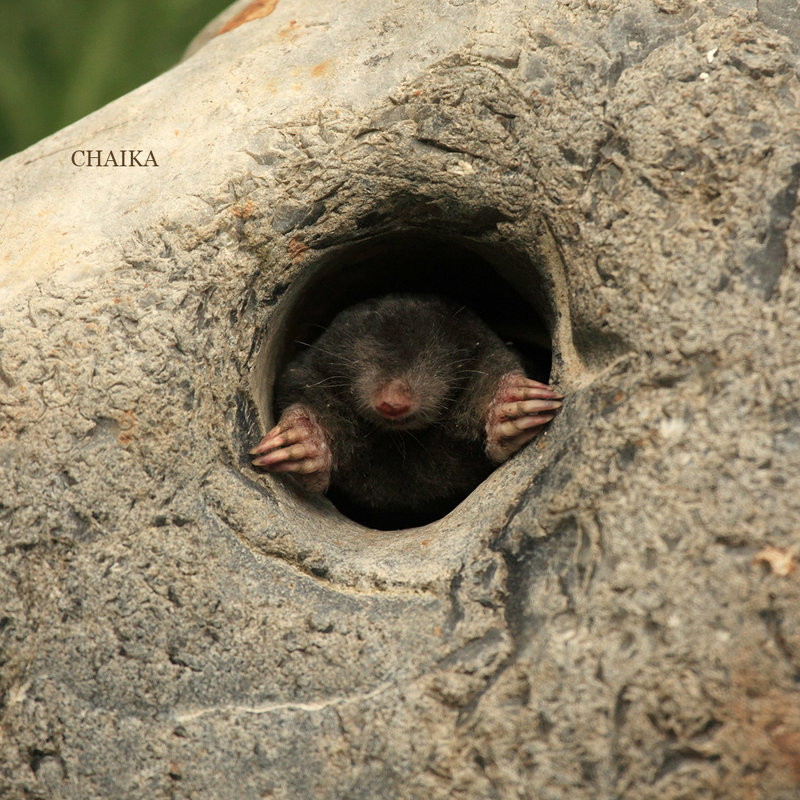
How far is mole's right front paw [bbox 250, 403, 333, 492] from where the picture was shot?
225cm

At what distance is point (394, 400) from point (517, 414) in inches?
19.0

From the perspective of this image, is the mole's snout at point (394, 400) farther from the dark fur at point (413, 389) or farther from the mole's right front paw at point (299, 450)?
the mole's right front paw at point (299, 450)

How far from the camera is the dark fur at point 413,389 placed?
108 inches

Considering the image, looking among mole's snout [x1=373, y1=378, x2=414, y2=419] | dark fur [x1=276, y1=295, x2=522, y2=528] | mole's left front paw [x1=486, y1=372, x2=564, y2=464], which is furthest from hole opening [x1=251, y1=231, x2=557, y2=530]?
mole's snout [x1=373, y1=378, x2=414, y2=419]

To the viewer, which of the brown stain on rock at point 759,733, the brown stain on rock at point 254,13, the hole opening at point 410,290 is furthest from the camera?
the brown stain on rock at point 254,13

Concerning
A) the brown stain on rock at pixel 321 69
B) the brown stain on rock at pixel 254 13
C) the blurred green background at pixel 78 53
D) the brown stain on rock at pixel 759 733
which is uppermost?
the blurred green background at pixel 78 53

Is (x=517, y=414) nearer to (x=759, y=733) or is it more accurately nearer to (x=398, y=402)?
(x=398, y=402)

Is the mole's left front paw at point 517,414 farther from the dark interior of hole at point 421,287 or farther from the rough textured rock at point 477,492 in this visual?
the dark interior of hole at point 421,287

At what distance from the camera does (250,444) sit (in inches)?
89.0

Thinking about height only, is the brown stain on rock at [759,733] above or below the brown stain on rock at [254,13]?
below

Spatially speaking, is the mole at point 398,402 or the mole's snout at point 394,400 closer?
the mole's snout at point 394,400

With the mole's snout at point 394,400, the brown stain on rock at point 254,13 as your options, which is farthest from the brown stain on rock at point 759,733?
the brown stain on rock at point 254,13

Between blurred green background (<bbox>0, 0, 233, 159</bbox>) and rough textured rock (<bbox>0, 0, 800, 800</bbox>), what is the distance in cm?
293

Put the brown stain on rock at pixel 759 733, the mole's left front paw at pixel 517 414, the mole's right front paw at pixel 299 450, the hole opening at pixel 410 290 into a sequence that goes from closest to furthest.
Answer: the brown stain on rock at pixel 759 733
the mole's left front paw at pixel 517 414
the mole's right front paw at pixel 299 450
the hole opening at pixel 410 290
